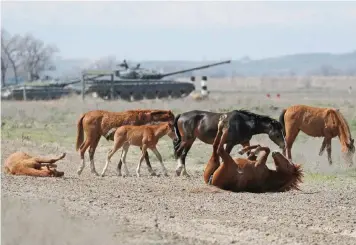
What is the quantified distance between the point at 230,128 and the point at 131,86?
39.4 metres

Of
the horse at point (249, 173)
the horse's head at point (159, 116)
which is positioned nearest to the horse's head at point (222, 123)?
the horse at point (249, 173)

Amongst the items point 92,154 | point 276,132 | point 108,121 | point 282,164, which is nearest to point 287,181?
point 282,164

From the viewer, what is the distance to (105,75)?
6000 cm

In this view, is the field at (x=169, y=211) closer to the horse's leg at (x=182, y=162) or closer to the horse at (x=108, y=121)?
the horse's leg at (x=182, y=162)

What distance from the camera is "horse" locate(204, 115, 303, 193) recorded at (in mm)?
16312

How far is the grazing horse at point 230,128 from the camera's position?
19047 millimetres

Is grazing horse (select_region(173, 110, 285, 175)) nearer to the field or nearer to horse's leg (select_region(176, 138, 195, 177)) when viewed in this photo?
horse's leg (select_region(176, 138, 195, 177))

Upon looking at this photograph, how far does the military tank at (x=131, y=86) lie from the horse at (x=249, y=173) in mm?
39973

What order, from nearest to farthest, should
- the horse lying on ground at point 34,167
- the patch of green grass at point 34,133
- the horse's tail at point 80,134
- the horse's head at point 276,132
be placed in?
the horse lying on ground at point 34,167
the horse's head at point 276,132
the horse's tail at point 80,134
the patch of green grass at point 34,133

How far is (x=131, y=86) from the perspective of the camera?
5797 centimetres

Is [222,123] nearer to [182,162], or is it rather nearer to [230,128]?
[230,128]

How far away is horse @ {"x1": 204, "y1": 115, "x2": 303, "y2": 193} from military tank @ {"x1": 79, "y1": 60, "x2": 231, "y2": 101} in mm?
39973

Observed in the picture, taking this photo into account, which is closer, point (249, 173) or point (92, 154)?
point (249, 173)

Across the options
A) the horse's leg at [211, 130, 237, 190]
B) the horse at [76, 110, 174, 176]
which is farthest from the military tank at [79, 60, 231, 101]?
the horse's leg at [211, 130, 237, 190]
